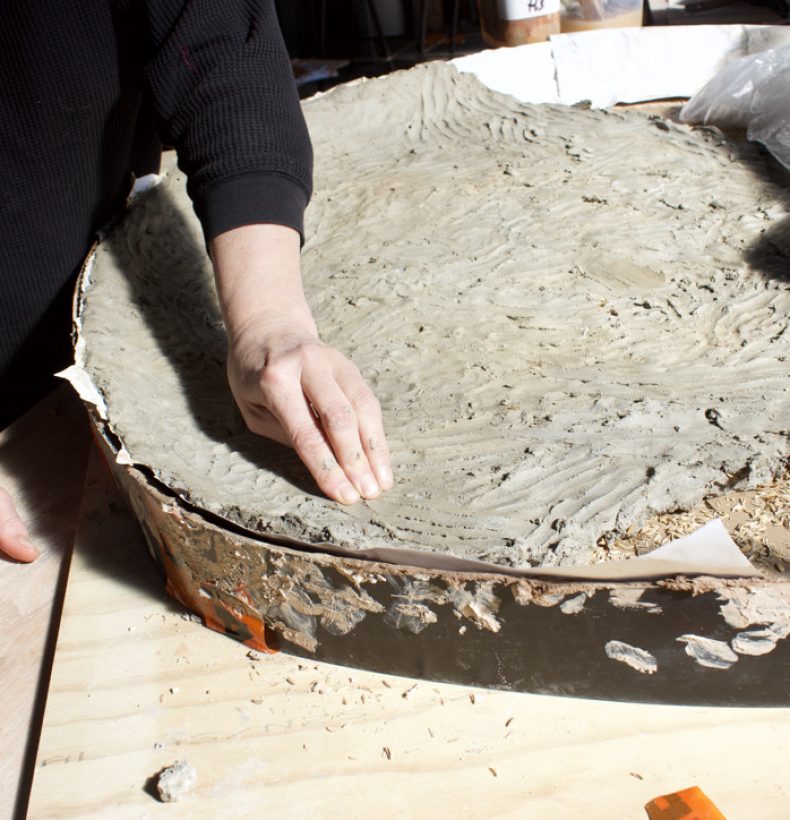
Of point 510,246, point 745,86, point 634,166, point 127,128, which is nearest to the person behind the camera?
point 127,128

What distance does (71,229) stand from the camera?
4.61 feet

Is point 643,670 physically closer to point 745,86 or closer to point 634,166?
point 634,166

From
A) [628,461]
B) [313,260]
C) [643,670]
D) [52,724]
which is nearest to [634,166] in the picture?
[313,260]

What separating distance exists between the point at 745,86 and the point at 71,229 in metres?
1.51

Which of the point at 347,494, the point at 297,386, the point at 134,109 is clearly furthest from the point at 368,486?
the point at 134,109

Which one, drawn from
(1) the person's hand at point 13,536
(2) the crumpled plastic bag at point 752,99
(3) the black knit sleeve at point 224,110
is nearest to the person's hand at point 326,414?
(3) the black knit sleeve at point 224,110

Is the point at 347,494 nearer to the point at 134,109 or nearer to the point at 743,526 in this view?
the point at 743,526

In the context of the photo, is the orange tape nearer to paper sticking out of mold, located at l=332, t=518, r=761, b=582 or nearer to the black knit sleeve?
paper sticking out of mold, located at l=332, t=518, r=761, b=582

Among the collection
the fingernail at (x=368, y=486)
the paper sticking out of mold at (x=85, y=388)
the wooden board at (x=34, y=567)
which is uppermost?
the paper sticking out of mold at (x=85, y=388)

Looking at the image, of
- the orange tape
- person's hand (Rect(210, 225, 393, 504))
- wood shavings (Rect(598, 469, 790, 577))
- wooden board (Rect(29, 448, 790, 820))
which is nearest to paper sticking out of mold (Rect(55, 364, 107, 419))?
person's hand (Rect(210, 225, 393, 504))

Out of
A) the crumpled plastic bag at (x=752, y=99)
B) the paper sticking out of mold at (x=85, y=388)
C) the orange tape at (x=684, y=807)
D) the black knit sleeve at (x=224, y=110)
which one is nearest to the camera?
the orange tape at (x=684, y=807)

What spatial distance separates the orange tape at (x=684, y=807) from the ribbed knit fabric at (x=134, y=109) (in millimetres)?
854

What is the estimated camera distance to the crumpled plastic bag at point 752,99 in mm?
1856

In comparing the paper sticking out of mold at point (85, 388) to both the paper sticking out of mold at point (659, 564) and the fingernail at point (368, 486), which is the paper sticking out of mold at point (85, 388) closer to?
the fingernail at point (368, 486)
